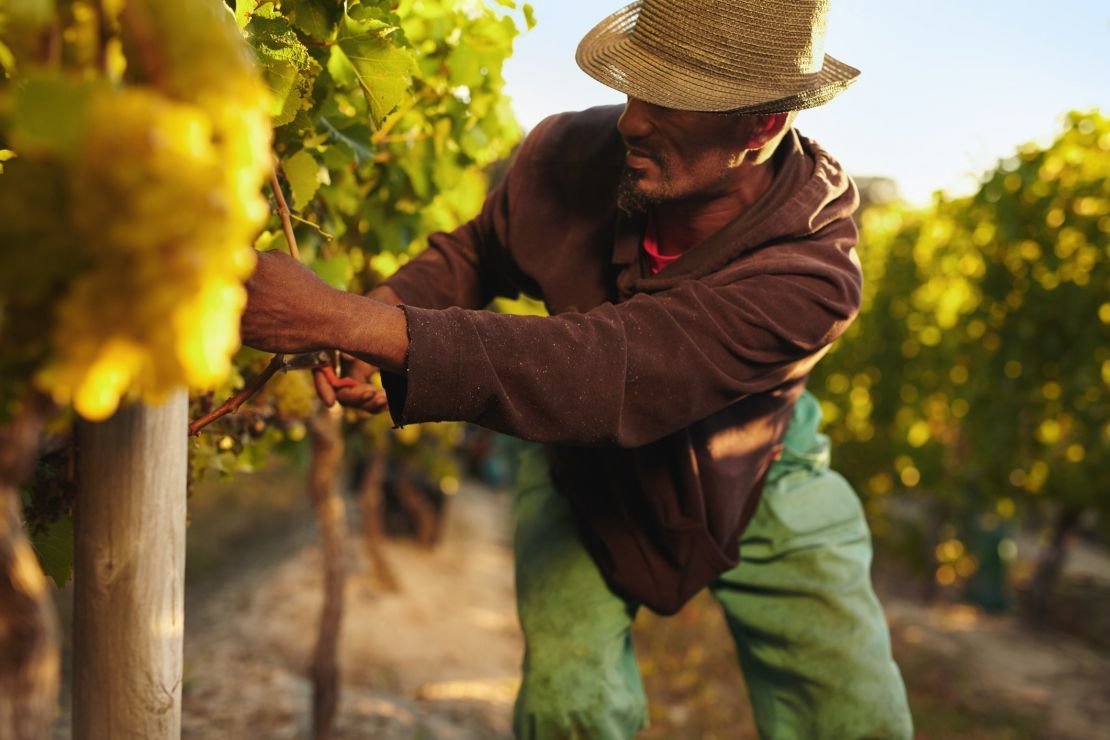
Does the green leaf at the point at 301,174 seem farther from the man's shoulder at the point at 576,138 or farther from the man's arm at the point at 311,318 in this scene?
the man's shoulder at the point at 576,138

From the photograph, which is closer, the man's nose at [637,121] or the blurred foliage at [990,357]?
the man's nose at [637,121]

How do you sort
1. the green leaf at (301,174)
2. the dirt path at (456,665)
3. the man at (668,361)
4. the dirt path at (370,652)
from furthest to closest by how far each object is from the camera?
the dirt path at (456,665) < the dirt path at (370,652) < the green leaf at (301,174) < the man at (668,361)

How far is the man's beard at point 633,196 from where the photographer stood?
2266 millimetres

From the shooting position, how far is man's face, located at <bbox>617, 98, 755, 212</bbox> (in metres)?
2.20

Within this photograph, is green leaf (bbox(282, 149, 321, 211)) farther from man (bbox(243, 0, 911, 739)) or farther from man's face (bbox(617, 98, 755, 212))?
man's face (bbox(617, 98, 755, 212))

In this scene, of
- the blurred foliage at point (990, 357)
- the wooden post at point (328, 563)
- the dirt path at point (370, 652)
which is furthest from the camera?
the blurred foliage at point (990, 357)

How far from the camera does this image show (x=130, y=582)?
61.3 inches

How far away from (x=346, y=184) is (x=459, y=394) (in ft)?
3.87

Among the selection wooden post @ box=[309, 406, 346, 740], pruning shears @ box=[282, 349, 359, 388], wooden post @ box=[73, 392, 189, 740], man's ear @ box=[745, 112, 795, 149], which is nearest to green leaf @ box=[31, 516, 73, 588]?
wooden post @ box=[73, 392, 189, 740]

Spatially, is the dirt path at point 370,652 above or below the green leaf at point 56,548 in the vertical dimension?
below

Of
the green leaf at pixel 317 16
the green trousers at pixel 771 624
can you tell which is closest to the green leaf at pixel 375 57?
the green leaf at pixel 317 16

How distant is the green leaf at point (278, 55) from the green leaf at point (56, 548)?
0.75 metres

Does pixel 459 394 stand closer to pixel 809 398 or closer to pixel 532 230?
pixel 532 230

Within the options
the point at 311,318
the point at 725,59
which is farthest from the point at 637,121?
the point at 311,318
